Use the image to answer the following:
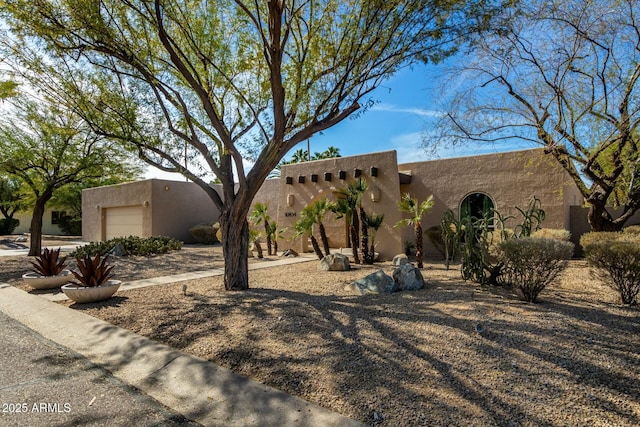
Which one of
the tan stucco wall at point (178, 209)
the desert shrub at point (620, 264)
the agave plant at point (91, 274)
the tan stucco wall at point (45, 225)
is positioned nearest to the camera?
the desert shrub at point (620, 264)

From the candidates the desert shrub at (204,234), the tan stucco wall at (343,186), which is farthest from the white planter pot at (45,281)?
the desert shrub at (204,234)

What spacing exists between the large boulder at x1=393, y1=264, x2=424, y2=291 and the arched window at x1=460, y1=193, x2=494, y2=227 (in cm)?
650

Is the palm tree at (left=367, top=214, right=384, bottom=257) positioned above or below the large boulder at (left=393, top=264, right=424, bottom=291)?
above

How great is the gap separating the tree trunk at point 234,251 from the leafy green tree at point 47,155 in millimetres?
8054

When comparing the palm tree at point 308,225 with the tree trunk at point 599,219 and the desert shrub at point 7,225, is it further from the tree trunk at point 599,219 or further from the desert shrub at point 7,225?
the desert shrub at point 7,225

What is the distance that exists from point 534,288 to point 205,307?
544cm

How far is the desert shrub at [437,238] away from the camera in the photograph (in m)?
13.3

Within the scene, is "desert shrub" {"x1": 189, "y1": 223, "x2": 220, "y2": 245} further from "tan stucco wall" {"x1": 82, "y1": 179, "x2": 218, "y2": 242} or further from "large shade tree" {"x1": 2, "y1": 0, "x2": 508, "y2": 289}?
"large shade tree" {"x1": 2, "y1": 0, "x2": 508, "y2": 289}

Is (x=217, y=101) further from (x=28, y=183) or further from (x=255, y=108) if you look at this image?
(x=28, y=183)

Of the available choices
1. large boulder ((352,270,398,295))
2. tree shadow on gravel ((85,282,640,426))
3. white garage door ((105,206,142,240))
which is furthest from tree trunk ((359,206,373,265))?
white garage door ((105,206,142,240))

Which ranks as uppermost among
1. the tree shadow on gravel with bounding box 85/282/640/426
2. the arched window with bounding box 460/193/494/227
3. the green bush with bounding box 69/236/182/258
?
the arched window with bounding box 460/193/494/227

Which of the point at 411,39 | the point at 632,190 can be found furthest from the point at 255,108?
the point at 632,190

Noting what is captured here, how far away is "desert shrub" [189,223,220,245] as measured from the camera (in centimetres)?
2155

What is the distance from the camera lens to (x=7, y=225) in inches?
1428
